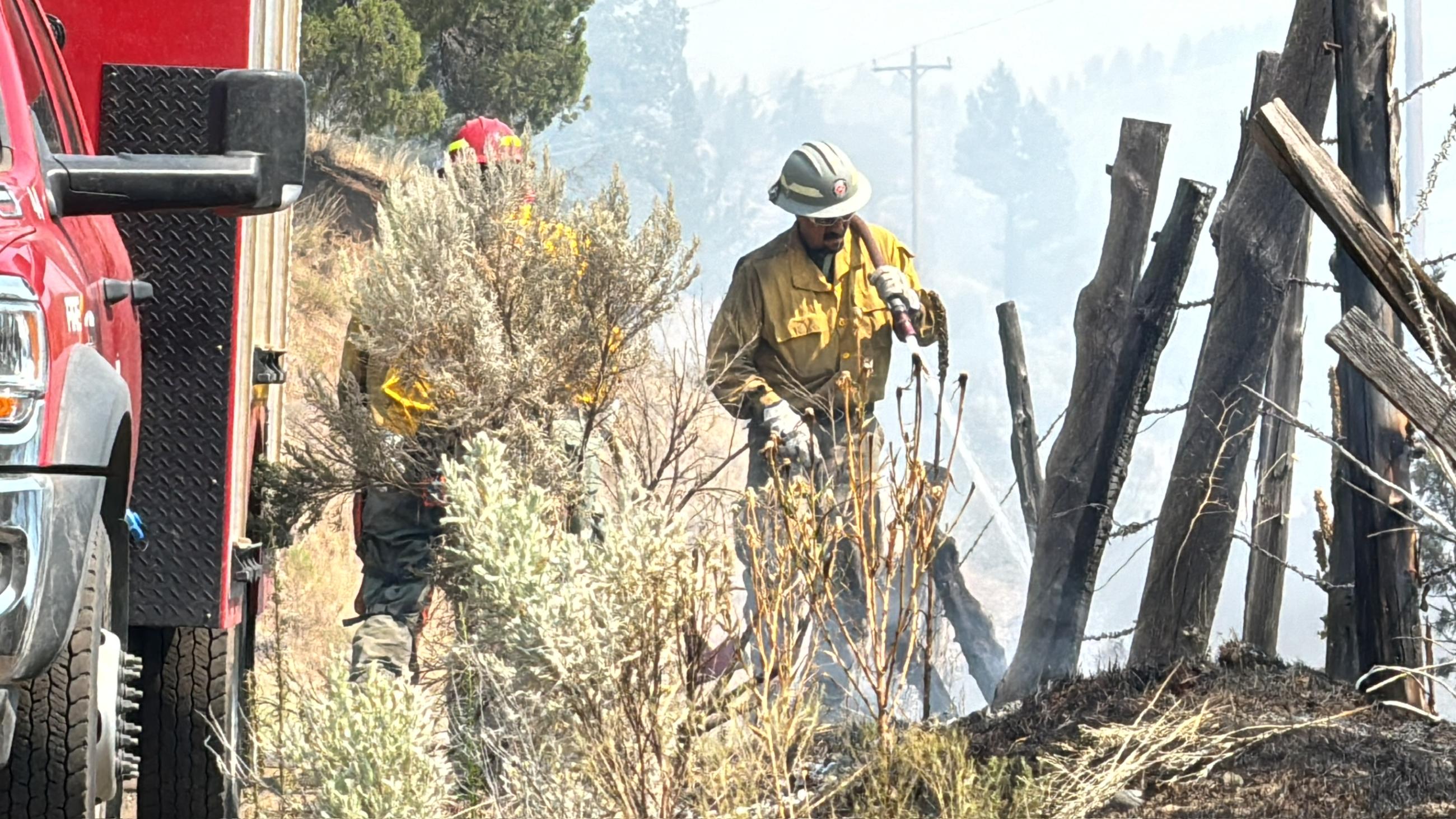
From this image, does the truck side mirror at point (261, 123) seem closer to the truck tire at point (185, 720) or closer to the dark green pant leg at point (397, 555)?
the truck tire at point (185, 720)

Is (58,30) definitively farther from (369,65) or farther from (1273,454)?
(369,65)

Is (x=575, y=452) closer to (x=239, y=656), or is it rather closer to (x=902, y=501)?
(x=239, y=656)

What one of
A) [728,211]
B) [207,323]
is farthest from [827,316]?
[728,211]

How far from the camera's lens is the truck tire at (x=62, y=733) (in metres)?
3.33

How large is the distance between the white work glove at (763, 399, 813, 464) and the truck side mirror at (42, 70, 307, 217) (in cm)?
349

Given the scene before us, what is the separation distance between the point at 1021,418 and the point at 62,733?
6.93m

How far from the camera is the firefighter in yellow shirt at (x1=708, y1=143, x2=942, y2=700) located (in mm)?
7500

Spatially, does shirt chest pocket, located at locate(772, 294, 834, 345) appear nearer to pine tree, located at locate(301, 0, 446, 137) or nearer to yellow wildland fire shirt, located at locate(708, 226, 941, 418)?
yellow wildland fire shirt, located at locate(708, 226, 941, 418)

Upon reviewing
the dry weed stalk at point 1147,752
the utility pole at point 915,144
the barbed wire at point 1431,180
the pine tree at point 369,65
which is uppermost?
the utility pole at point 915,144

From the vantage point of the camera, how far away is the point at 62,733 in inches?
134

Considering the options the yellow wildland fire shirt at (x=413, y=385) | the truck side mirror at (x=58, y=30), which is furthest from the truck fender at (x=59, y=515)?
the yellow wildland fire shirt at (x=413, y=385)

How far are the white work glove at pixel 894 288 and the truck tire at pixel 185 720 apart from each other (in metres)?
3.13

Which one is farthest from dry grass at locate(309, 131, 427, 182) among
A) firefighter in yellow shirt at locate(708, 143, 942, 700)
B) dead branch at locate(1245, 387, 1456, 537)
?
dead branch at locate(1245, 387, 1456, 537)

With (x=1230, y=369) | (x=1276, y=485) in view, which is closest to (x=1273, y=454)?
(x=1276, y=485)
